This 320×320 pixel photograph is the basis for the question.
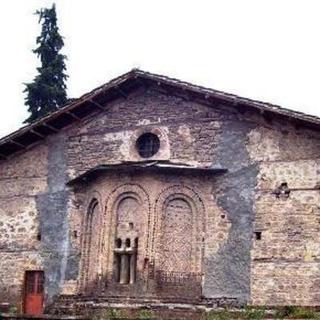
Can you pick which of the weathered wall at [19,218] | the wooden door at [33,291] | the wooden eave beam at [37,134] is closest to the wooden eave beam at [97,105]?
the wooden eave beam at [37,134]

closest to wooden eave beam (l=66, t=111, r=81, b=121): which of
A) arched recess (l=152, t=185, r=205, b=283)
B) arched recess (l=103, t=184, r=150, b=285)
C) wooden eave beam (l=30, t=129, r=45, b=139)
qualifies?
wooden eave beam (l=30, t=129, r=45, b=139)

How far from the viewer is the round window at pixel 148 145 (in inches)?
859

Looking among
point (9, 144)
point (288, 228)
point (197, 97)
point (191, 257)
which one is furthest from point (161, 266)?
point (9, 144)

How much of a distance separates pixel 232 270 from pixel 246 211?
171 cm

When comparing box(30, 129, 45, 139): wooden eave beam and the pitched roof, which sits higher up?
the pitched roof

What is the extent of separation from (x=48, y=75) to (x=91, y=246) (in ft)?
43.5

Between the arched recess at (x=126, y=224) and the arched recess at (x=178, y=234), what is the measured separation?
38 cm

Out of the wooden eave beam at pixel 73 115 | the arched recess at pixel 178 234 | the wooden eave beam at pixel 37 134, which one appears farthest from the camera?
the wooden eave beam at pixel 37 134

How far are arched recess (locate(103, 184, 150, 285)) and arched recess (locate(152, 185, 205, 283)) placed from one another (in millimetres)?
383

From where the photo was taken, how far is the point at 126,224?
2116 centimetres

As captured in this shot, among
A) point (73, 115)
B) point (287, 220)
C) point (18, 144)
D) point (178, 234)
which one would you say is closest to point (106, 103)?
point (73, 115)

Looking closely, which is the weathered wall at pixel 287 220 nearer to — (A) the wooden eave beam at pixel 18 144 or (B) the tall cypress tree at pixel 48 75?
(A) the wooden eave beam at pixel 18 144

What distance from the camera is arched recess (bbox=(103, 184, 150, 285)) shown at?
809 inches

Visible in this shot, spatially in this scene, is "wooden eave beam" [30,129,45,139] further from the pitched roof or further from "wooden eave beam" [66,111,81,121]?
"wooden eave beam" [66,111,81,121]
